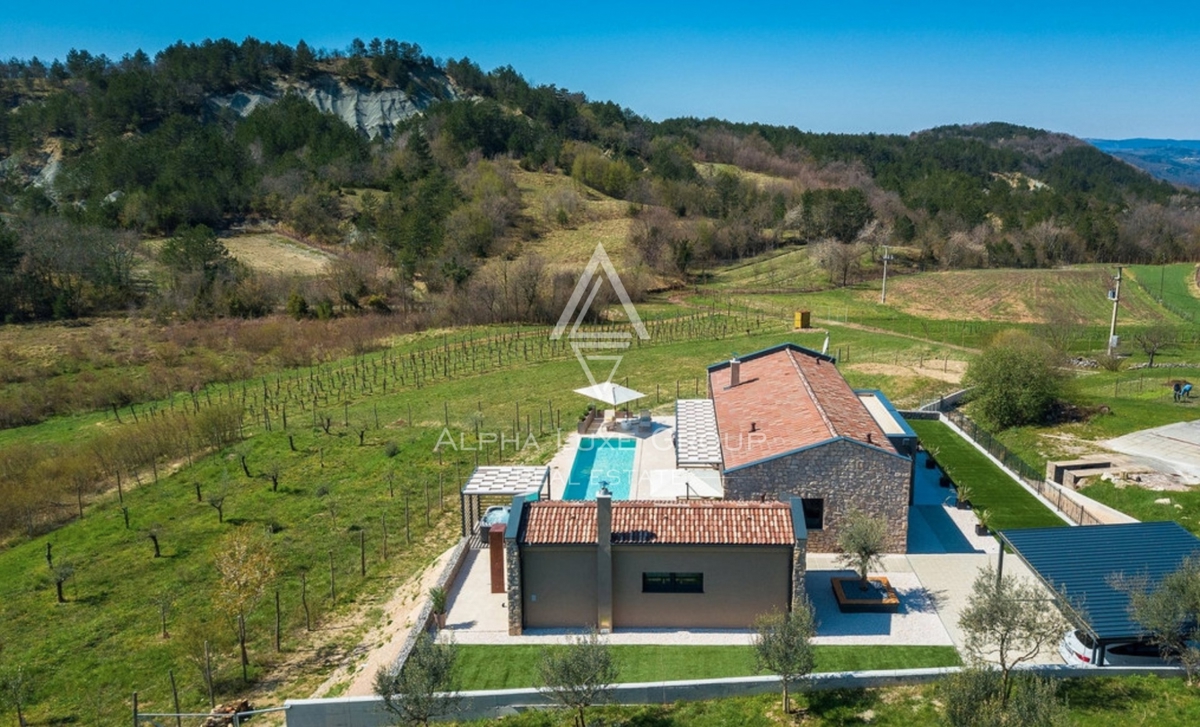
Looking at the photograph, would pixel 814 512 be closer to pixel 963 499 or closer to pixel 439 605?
pixel 963 499

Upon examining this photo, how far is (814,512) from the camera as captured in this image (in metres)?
19.5

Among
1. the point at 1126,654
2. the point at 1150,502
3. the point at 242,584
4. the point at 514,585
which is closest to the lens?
the point at 1126,654

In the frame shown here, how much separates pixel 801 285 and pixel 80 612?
6023 centimetres

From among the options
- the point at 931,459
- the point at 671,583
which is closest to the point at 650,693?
the point at 671,583

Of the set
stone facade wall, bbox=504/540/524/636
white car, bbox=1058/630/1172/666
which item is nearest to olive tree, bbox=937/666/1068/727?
white car, bbox=1058/630/1172/666

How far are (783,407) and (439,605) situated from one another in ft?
37.1

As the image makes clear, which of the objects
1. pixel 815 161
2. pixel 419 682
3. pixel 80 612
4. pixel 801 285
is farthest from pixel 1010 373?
pixel 815 161

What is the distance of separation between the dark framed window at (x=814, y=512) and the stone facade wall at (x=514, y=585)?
25.0 feet

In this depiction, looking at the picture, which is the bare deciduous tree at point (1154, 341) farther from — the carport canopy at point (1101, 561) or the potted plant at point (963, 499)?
the carport canopy at point (1101, 561)

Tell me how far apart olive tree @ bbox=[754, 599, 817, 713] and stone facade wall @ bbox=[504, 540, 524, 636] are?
5134 millimetres

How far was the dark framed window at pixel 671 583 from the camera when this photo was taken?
1628cm

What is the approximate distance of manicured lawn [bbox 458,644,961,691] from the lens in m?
14.8

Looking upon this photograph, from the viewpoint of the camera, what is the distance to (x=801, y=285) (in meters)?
68.8

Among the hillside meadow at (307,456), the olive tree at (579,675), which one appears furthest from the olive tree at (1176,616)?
the hillside meadow at (307,456)
